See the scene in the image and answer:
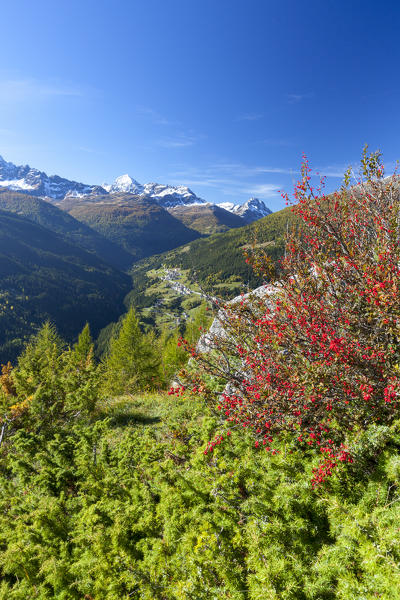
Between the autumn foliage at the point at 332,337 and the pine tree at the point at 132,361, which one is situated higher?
the autumn foliage at the point at 332,337

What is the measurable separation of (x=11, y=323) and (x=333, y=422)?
24022 cm

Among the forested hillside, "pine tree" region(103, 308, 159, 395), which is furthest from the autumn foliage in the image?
"pine tree" region(103, 308, 159, 395)

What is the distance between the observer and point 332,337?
5.70 m

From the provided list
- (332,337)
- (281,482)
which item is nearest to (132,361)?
(281,482)

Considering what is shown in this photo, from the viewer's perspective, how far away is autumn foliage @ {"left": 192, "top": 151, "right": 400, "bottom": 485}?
5.36 m

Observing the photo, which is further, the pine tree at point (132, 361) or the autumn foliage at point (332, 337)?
the pine tree at point (132, 361)

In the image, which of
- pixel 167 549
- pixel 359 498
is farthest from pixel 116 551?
pixel 359 498

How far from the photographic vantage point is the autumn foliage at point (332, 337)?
536cm

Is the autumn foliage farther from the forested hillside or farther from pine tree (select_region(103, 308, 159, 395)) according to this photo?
pine tree (select_region(103, 308, 159, 395))

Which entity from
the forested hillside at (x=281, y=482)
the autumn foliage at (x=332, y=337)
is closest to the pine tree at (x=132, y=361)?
the forested hillside at (x=281, y=482)

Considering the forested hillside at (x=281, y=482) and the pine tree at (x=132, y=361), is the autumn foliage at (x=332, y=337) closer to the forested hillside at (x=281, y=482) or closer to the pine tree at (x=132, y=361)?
the forested hillside at (x=281, y=482)

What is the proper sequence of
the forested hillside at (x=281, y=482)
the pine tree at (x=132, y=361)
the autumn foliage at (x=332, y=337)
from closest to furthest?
the forested hillside at (x=281, y=482) → the autumn foliage at (x=332, y=337) → the pine tree at (x=132, y=361)

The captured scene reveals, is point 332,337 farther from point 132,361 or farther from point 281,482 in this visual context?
point 132,361

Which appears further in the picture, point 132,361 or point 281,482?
point 132,361
